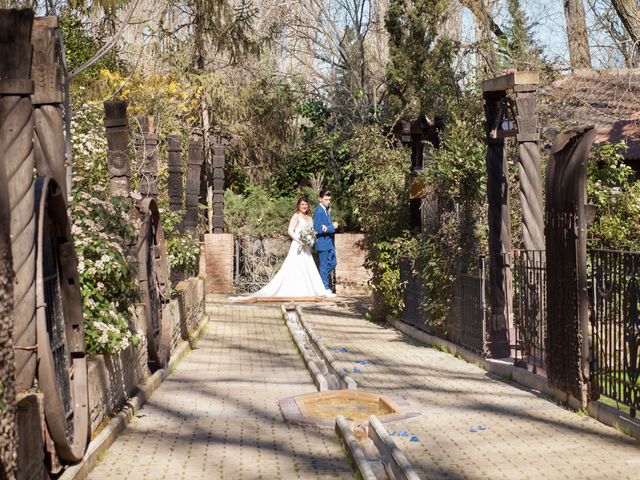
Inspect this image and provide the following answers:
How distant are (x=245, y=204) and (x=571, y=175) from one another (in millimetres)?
20812

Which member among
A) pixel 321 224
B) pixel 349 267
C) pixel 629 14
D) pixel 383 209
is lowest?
pixel 349 267

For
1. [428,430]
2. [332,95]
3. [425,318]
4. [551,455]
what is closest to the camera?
[551,455]

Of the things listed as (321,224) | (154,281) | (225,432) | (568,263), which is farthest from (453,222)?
(321,224)

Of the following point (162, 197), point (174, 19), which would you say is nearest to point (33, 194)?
point (162, 197)

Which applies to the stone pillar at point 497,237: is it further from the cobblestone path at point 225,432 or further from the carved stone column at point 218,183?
the carved stone column at point 218,183

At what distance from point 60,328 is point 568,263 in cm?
497

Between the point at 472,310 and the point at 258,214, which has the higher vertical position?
the point at 258,214

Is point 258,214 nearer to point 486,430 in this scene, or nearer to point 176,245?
point 176,245

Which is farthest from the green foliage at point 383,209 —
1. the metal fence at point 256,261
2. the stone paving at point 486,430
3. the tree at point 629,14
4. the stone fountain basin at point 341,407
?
the stone fountain basin at point 341,407

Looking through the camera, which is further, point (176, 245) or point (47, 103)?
point (176, 245)

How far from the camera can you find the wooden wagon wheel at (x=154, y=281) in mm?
13156

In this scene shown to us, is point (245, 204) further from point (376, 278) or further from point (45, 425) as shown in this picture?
point (45, 425)

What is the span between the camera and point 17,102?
727cm

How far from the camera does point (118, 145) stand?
43.9 ft
